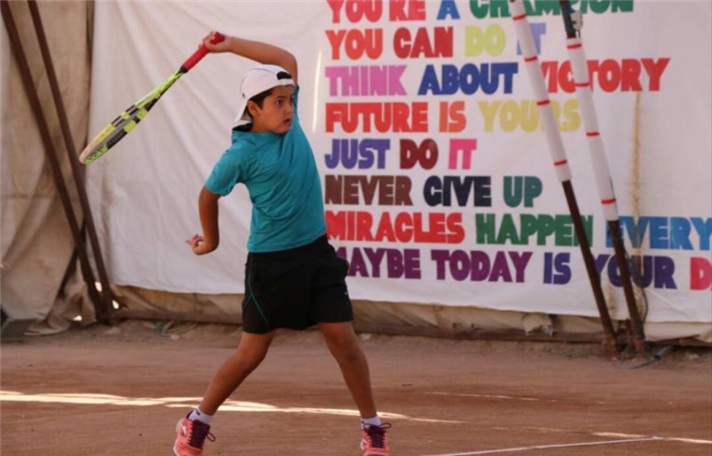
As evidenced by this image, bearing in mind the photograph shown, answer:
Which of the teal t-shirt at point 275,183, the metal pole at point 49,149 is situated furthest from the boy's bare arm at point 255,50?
the metal pole at point 49,149

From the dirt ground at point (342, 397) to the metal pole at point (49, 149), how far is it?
1.43ft

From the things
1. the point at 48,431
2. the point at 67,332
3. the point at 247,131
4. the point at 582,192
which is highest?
the point at 247,131

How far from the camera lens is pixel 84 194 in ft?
36.7

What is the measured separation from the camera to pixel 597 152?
29.0ft

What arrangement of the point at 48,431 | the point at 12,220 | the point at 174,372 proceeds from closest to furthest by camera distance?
the point at 48,431
the point at 174,372
the point at 12,220

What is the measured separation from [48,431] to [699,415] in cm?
362

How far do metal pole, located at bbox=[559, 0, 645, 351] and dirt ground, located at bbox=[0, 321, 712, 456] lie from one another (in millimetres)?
477

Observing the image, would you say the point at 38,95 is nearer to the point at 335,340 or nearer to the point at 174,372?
the point at 174,372

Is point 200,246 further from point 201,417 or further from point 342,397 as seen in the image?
point 342,397

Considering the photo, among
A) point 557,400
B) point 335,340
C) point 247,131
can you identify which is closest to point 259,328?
point 335,340

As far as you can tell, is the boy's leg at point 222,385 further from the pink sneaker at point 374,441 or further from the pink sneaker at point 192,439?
the pink sneaker at point 374,441

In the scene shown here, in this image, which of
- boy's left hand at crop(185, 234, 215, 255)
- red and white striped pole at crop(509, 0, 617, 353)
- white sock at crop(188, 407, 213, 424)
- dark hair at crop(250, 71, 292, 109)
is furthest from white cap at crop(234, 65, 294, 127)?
red and white striped pole at crop(509, 0, 617, 353)

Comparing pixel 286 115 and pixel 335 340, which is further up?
pixel 286 115

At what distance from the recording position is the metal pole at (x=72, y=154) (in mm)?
10719
